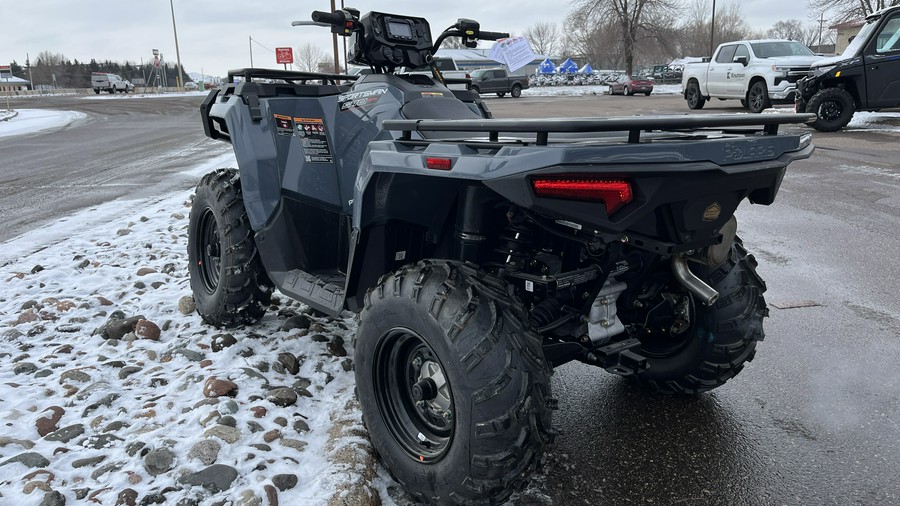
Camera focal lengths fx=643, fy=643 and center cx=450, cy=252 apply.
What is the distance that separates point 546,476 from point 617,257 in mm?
984

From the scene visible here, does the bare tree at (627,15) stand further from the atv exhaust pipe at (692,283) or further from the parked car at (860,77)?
the atv exhaust pipe at (692,283)

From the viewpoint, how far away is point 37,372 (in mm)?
3447

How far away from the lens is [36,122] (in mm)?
24719

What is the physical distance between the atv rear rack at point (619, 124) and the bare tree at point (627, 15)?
57.6 m

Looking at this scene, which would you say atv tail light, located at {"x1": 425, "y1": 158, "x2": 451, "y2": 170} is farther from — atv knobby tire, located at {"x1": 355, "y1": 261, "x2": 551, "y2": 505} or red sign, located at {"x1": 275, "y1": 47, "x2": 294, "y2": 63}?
red sign, located at {"x1": 275, "y1": 47, "x2": 294, "y2": 63}

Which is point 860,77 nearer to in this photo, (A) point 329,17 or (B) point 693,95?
(B) point 693,95

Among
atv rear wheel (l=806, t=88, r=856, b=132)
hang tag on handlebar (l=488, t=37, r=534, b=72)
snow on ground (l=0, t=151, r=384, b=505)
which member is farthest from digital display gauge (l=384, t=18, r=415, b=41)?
atv rear wheel (l=806, t=88, r=856, b=132)

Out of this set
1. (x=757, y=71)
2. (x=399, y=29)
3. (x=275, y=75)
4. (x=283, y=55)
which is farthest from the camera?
(x=283, y=55)

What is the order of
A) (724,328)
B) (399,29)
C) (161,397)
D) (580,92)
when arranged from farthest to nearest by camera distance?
(580,92)
(399,29)
(161,397)
(724,328)

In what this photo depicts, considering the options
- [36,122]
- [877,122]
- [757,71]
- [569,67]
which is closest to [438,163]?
[877,122]

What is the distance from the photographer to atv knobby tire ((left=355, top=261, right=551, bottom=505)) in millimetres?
2074

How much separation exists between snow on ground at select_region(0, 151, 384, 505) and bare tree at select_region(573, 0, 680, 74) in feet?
186

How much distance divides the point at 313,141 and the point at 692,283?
7.10 feet

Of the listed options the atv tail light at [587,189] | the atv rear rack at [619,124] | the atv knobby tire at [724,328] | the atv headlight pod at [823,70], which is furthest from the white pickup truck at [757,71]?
the atv tail light at [587,189]
